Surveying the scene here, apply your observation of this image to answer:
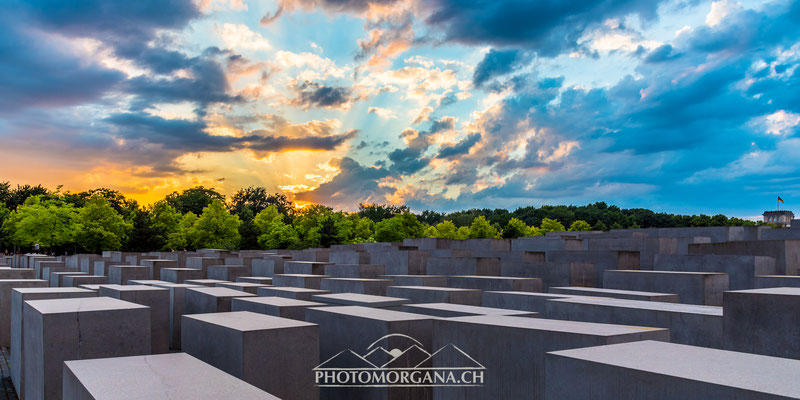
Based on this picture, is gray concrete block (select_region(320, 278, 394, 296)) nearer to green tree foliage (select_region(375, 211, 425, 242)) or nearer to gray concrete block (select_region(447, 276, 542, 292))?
gray concrete block (select_region(447, 276, 542, 292))

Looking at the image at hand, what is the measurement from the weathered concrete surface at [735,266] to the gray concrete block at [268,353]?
11.4 m

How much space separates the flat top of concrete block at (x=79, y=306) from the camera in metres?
7.83

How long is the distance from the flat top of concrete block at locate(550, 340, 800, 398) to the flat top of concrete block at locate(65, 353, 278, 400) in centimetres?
268

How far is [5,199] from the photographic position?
3381 inches

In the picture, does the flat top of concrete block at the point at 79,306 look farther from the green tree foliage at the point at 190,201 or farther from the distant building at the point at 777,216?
the green tree foliage at the point at 190,201

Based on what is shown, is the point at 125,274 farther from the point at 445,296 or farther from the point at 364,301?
the point at 445,296

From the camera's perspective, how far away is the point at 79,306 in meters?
8.29

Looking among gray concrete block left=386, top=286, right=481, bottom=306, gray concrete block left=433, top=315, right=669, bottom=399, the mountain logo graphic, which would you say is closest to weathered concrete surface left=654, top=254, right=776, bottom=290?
gray concrete block left=386, top=286, right=481, bottom=306

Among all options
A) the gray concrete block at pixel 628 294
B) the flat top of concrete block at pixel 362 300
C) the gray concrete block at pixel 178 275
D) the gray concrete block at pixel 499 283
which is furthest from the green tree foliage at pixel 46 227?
the gray concrete block at pixel 628 294

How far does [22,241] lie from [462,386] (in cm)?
6221

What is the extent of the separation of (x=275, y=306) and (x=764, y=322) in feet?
24.4

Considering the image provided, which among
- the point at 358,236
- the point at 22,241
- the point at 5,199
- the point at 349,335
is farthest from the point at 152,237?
the point at 349,335

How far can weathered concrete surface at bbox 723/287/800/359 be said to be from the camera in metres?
6.84

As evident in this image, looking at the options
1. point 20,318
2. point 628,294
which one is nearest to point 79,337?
point 20,318
